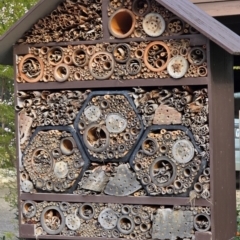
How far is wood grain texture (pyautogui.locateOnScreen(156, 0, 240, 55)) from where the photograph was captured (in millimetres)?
3734

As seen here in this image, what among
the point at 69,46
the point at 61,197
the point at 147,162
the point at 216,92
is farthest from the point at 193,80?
the point at 61,197

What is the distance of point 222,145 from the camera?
4078 mm

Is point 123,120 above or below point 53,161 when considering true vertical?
above

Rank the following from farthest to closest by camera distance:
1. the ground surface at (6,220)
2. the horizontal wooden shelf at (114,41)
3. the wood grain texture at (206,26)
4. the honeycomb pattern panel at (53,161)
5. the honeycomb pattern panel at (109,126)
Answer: the ground surface at (6,220), the honeycomb pattern panel at (53,161), the honeycomb pattern panel at (109,126), the horizontal wooden shelf at (114,41), the wood grain texture at (206,26)

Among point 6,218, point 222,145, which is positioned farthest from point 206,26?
point 6,218

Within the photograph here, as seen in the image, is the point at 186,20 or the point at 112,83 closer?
the point at 186,20

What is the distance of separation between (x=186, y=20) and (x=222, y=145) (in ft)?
2.76

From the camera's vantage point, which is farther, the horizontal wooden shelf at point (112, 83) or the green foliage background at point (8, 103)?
the green foliage background at point (8, 103)

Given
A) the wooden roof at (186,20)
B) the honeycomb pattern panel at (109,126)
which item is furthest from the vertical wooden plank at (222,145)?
the honeycomb pattern panel at (109,126)

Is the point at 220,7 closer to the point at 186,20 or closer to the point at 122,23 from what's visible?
the point at 122,23

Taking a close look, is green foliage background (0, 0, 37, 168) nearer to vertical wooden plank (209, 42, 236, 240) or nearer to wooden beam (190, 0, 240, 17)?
wooden beam (190, 0, 240, 17)

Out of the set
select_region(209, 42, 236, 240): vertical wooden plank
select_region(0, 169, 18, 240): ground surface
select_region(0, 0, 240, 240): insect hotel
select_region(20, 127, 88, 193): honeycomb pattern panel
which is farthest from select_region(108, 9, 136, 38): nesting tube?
select_region(0, 169, 18, 240): ground surface

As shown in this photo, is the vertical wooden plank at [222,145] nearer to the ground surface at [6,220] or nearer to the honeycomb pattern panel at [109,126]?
the honeycomb pattern panel at [109,126]

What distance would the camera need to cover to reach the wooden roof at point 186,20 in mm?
3766
